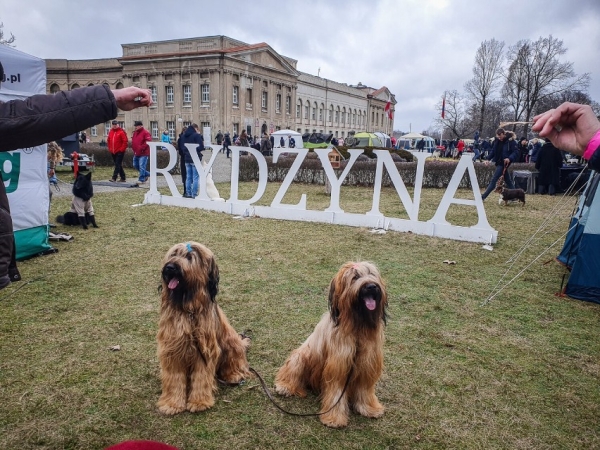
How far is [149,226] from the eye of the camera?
9.25 meters

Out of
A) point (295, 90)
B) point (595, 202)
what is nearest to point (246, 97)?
point (295, 90)

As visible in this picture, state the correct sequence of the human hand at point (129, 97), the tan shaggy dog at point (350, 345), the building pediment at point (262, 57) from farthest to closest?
the building pediment at point (262, 57) < the tan shaggy dog at point (350, 345) < the human hand at point (129, 97)

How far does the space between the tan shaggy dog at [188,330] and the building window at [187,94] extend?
5971cm

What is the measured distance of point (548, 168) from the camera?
15.9 m

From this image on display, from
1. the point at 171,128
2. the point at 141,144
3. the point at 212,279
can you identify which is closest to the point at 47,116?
the point at 212,279

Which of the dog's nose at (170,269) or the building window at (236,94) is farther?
the building window at (236,94)

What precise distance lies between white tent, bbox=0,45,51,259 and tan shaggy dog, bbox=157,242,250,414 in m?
4.79

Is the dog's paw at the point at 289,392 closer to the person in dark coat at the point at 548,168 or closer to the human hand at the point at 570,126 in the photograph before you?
the human hand at the point at 570,126

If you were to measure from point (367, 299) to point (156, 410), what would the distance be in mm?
1893

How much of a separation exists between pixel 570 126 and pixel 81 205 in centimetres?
911

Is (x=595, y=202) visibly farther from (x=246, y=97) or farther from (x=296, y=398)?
(x=246, y=97)

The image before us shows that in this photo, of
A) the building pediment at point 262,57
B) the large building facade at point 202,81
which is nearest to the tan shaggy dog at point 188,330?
the large building facade at point 202,81

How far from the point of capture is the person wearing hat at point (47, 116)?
1.47 metres

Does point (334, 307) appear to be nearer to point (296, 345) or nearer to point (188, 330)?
point (188, 330)
